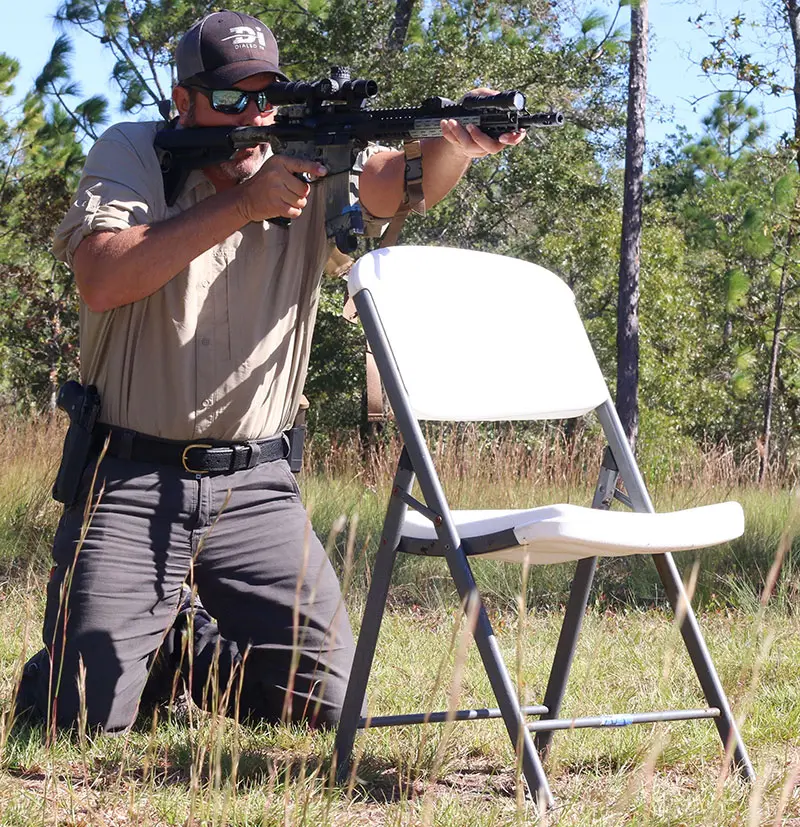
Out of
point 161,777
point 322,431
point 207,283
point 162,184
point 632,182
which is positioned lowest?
point 322,431

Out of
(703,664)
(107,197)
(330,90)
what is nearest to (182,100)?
(107,197)

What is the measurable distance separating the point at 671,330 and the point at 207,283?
70.6 feet

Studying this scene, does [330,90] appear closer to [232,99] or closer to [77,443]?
[232,99]

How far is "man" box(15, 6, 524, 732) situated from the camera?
2.76 m

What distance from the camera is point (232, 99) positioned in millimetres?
2945


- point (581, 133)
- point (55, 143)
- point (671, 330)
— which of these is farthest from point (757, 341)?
point (55, 143)

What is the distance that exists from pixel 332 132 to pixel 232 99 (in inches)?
14.8

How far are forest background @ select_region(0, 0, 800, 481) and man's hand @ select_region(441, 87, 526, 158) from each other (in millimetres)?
9299

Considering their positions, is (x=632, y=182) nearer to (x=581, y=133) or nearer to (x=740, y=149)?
(x=581, y=133)

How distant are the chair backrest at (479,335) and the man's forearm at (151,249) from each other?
1.33 feet

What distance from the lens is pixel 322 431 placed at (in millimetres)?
17953

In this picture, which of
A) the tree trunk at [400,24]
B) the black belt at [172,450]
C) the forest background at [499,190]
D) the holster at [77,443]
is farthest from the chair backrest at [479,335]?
the tree trunk at [400,24]

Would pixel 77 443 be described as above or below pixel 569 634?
above

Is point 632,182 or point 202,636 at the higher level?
point 632,182
